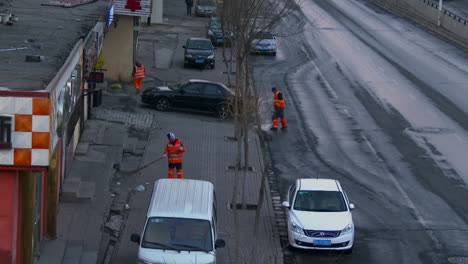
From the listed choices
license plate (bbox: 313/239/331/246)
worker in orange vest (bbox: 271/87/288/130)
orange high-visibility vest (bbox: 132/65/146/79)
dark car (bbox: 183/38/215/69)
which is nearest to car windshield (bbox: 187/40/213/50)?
dark car (bbox: 183/38/215/69)

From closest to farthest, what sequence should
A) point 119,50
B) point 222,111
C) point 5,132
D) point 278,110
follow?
1. point 5,132
2. point 278,110
3. point 222,111
4. point 119,50

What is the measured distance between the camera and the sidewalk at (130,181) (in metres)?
16.8

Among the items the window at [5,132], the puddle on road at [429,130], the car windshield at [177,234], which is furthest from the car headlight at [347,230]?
the puddle on road at [429,130]

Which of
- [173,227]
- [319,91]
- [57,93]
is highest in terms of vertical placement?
[57,93]

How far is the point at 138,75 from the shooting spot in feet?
108

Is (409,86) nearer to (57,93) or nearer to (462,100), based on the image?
(462,100)

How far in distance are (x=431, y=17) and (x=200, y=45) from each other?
21875 millimetres

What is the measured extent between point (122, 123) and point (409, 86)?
49.6 ft

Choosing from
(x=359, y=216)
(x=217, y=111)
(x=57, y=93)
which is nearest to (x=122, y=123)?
(x=217, y=111)

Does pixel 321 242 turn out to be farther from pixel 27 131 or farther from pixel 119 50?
pixel 119 50

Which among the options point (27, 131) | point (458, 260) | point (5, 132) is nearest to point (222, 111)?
point (458, 260)

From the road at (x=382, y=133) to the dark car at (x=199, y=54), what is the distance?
2.35 meters

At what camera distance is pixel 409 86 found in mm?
36938

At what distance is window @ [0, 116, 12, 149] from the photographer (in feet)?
39.1
